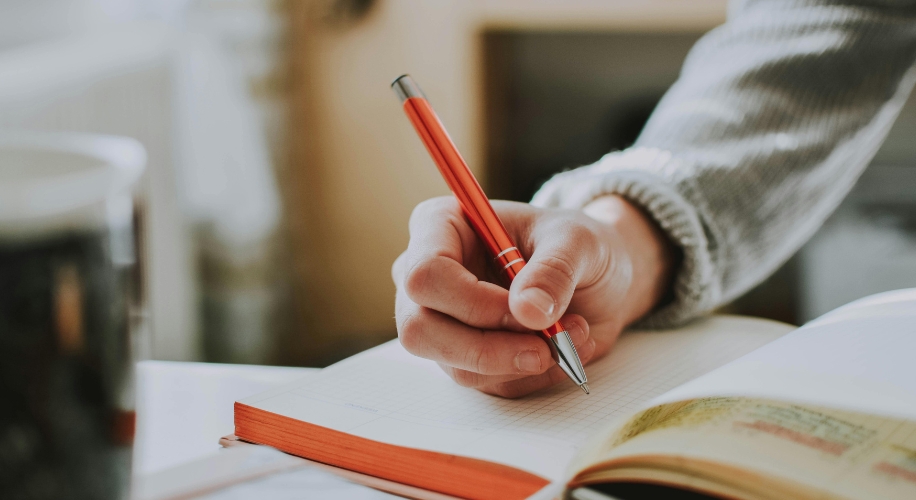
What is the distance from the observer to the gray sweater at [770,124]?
57 centimetres

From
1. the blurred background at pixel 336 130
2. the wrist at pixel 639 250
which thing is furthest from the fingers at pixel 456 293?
the blurred background at pixel 336 130

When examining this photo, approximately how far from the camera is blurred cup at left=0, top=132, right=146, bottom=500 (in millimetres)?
125

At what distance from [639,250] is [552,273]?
0.17 meters

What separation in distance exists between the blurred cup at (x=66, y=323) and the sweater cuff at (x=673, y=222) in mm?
423

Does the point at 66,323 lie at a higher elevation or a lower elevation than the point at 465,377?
higher

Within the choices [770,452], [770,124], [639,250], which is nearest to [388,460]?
[770,452]

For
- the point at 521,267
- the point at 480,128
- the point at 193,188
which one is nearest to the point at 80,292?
the point at 521,267

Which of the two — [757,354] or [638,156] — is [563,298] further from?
[638,156]

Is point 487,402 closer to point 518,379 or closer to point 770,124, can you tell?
point 518,379

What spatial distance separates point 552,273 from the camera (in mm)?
371

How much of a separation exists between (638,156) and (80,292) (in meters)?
0.49

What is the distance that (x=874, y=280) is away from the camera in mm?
1440

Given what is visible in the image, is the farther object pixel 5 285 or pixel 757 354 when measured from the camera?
pixel 757 354

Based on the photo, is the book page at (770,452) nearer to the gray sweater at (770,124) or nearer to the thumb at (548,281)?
the thumb at (548,281)
